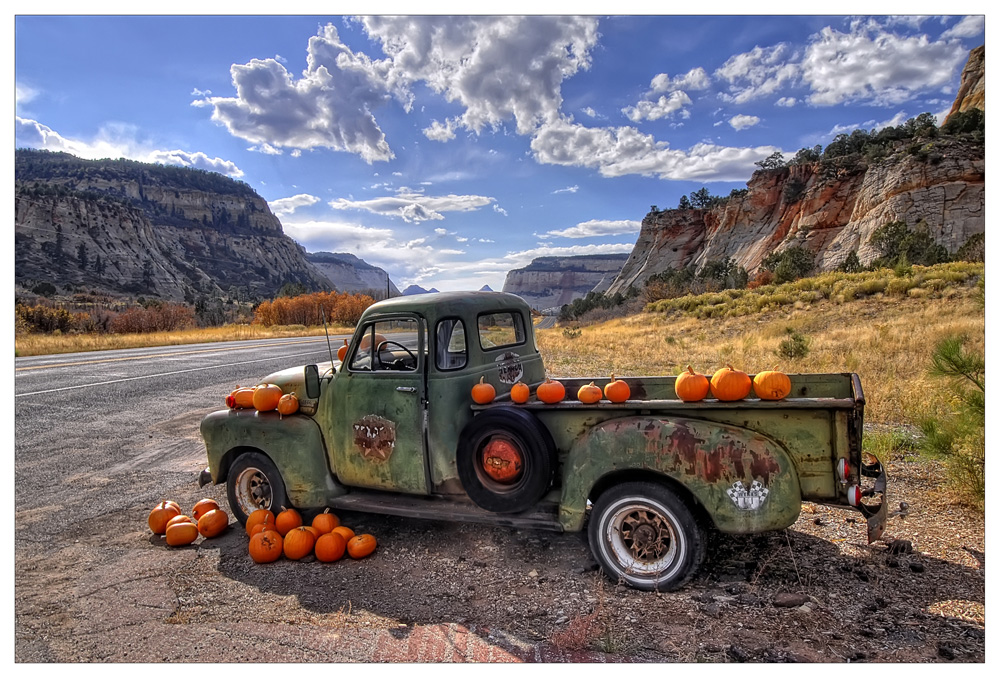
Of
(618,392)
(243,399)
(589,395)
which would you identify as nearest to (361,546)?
(243,399)

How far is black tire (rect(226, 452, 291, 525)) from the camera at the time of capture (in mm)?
4789

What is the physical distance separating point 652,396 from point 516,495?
161cm

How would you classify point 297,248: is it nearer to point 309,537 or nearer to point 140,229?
point 140,229

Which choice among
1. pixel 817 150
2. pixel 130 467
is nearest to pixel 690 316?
pixel 130 467

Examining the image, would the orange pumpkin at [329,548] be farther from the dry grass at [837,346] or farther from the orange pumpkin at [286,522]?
the dry grass at [837,346]

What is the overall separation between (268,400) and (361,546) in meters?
1.60

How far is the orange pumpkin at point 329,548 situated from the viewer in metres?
4.12

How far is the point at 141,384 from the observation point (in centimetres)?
1355

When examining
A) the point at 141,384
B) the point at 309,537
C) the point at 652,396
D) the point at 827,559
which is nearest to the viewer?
the point at 827,559

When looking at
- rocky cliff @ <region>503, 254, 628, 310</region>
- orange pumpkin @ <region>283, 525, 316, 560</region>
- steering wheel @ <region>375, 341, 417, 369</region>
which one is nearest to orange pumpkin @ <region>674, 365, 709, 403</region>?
steering wheel @ <region>375, 341, 417, 369</region>

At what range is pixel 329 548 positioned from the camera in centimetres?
412

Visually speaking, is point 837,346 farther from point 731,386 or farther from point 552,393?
point 552,393

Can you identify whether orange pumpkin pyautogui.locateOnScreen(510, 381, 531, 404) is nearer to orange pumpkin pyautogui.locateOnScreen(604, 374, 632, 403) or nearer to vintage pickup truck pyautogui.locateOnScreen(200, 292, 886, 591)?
vintage pickup truck pyautogui.locateOnScreen(200, 292, 886, 591)

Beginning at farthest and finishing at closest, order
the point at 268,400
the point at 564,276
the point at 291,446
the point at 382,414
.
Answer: the point at 564,276
the point at 268,400
the point at 291,446
the point at 382,414
